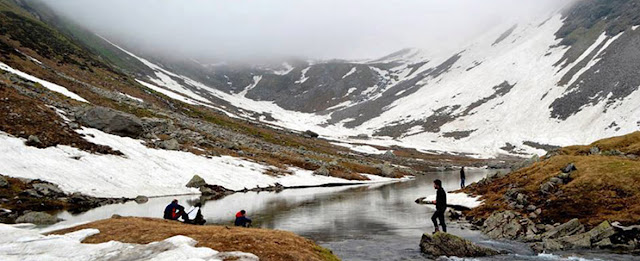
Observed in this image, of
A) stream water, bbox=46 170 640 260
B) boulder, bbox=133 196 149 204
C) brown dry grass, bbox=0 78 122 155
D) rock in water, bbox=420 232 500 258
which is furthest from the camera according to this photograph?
brown dry grass, bbox=0 78 122 155

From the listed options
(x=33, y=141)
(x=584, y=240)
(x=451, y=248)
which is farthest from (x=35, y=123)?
(x=584, y=240)

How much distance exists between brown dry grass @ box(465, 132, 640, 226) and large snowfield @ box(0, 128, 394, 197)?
35.6 meters

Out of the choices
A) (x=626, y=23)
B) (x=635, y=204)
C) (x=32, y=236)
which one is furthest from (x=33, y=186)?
(x=626, y=23)

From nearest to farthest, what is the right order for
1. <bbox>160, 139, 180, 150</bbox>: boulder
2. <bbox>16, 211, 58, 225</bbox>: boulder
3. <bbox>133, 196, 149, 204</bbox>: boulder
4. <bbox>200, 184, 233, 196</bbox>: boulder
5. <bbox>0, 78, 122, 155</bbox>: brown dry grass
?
<bbox>16, 211, 58, 225</bbox>: boulder, <bbox>133, 196, 149, 204</bbox>: boulder, <bbox>0, 78, 122, 155</bbox>: brown dry grass, <bbox>200, 184, 233, 196</bbox>: boulder, <bbox>160, 139, 180, 150</bbox>: boulder

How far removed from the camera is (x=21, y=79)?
6925cm

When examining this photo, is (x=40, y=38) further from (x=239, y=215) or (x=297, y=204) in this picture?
(x=239, y=215)

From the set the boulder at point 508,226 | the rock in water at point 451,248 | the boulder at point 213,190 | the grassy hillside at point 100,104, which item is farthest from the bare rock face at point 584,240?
the grassy hillside at point 100,104

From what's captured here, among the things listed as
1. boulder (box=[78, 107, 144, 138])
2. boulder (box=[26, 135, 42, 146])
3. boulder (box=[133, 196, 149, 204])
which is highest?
boulder (box=[78, 107, 144, 138])

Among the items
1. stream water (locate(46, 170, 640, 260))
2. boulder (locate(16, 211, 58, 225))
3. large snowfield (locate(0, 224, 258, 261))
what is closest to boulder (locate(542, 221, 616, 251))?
stream water (locate(46, 170, 640, 260))

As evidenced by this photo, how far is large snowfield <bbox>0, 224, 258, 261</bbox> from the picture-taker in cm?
1398

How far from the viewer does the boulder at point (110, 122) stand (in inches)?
2325

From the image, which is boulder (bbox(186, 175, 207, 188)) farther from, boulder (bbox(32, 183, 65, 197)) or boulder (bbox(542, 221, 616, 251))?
boulder (bbox(542, 221, 616, 251))

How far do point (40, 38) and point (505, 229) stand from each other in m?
142

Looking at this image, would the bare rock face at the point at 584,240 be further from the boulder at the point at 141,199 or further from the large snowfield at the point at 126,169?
the large snowfield at the point at 126,169
